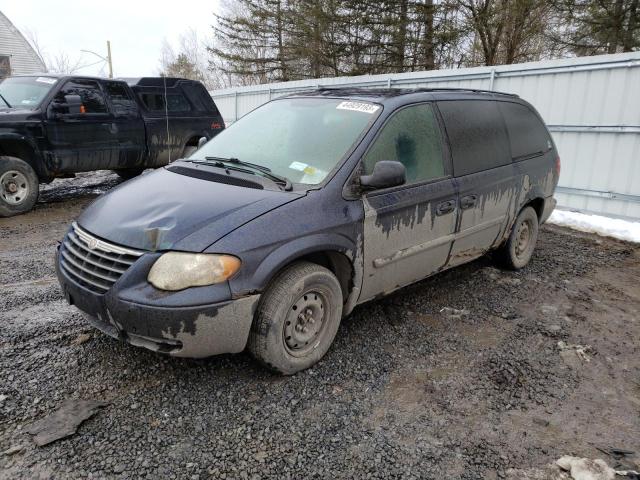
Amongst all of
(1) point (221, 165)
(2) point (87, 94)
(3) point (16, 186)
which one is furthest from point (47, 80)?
(1) point (221, 165)

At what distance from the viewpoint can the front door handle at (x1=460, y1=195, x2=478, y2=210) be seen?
3.95 metres

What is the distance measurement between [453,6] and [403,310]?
1442 centimetres

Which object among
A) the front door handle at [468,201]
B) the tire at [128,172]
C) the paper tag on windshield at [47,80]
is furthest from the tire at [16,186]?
the front door handle at [468,201]

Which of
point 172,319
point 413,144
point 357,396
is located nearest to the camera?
point 172,319

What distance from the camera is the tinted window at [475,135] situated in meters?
4.00

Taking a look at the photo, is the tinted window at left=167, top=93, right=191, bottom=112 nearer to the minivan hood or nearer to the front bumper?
the minivan hood

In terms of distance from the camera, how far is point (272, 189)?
3035 mm

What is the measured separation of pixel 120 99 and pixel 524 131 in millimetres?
6698

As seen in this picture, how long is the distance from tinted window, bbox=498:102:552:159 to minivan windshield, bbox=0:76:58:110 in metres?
6.76

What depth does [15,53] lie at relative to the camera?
93.0 feet

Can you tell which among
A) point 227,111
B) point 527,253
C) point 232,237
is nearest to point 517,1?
point 227,111

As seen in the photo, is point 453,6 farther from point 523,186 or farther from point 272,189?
point 272,189

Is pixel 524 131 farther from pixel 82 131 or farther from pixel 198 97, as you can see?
pixel 198 97

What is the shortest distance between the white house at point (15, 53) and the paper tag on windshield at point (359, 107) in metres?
31.1
